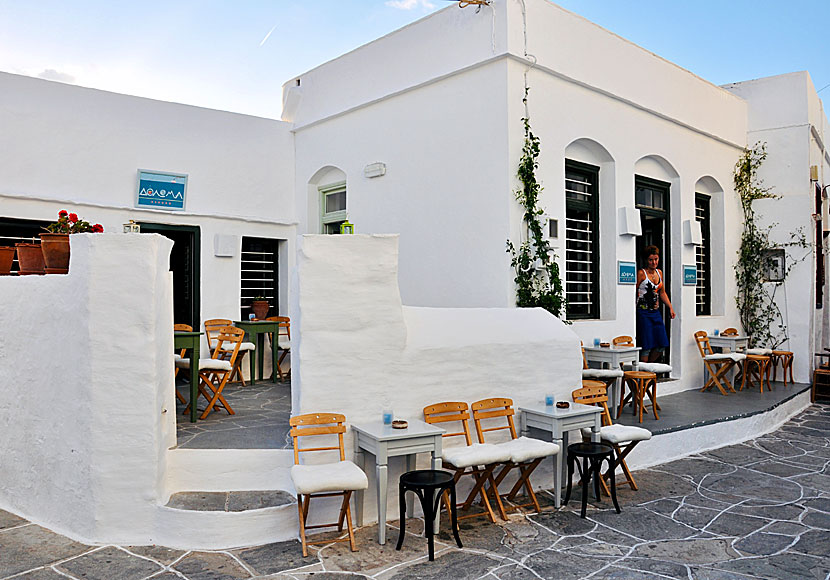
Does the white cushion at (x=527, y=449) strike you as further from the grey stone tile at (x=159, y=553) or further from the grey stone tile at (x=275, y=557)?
the grey stone tile at (x=159, y=553)

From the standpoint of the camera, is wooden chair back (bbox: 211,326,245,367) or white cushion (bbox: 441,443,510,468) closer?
white cushion (bbox: 441,443,510,468)

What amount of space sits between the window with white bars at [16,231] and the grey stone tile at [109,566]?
4.07 m

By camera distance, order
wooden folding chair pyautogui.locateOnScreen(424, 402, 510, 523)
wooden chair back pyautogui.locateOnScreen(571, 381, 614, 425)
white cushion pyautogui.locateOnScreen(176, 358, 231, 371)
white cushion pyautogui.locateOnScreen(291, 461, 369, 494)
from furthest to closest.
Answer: white cushion pyautogui.locateOnScreen(176, 358, 231, 371) < wooden chair back pyautogui.locateOnScreen(571, 381, 614, 425) < wooden folding chair pyautogui.locateOnScreen(424, 402, 510, 523) < white cushion pyautogui.locateOnScreen(291, 461, 369, 494)

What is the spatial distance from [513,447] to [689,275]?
5.74 metres

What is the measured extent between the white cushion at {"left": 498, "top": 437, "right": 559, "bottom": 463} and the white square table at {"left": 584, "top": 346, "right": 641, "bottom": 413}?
2.27 metres

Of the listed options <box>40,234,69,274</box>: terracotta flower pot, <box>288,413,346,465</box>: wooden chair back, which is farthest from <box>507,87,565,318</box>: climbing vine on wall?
<box>40,234,69,274</box>: terracotta flower pot

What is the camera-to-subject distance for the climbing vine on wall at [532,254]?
Result: 6.65 m

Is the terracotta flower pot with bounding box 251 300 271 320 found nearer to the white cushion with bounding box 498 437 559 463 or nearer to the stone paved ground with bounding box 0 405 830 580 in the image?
the stone paved ground with bounding box 0 405 830 580

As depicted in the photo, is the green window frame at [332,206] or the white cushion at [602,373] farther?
the green window frame at [332,206]

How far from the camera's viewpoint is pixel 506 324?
570 centimetres

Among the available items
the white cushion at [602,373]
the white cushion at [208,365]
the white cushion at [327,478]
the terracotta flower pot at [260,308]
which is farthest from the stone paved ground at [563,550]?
the terracotta flower pot at [260,308]

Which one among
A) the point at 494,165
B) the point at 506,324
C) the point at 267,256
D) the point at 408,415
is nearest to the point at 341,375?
the point at 408,415

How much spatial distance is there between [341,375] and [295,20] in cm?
535

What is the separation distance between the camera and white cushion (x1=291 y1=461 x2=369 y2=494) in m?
3.97
